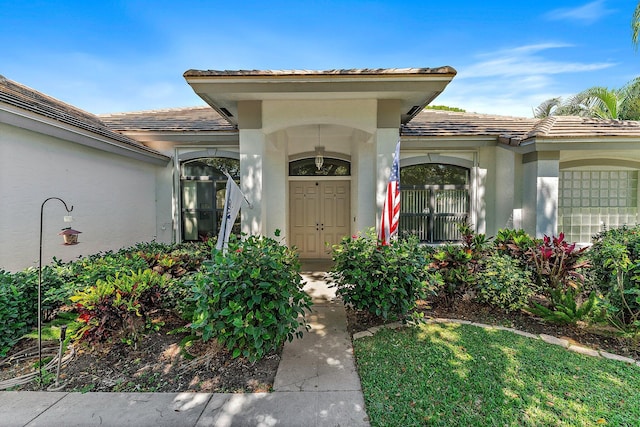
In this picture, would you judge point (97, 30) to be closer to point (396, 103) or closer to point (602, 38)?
point (396, 103)

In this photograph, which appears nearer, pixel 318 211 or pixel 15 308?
pixel 15 308

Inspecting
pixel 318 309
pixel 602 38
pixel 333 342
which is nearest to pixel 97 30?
pixel 318 309

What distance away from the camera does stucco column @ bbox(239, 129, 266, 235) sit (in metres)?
6.11

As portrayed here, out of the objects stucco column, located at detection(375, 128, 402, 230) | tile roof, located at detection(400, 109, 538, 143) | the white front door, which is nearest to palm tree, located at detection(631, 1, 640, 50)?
tile roof, located at detection(400, 109, 538, 143)

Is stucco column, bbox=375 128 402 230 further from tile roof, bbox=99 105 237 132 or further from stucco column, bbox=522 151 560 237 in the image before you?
tile roof, bbox=99 105 237 132

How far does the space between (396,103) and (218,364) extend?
542 cm

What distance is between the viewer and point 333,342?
411cm

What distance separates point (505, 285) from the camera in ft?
15.3

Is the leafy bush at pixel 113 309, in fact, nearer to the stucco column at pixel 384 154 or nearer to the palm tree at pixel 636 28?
the stucco column at pixel 384 154

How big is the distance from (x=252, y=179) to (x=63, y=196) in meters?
3.52

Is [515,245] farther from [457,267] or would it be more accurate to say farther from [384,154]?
[384,154]

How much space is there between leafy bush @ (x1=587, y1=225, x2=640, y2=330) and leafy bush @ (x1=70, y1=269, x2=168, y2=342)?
622cm

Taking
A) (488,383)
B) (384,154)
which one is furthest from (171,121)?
(488,383)

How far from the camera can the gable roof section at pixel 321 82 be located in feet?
16.7
